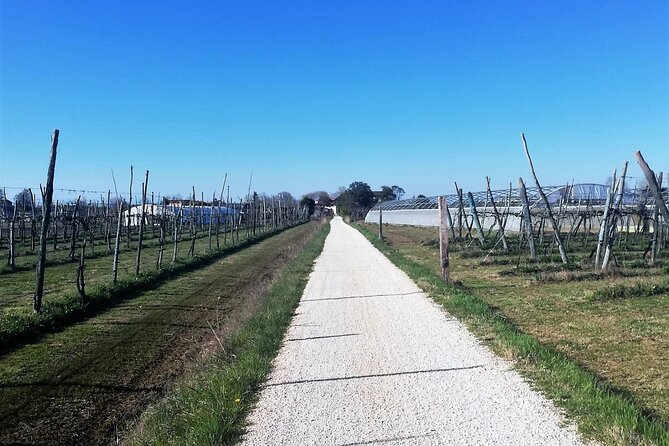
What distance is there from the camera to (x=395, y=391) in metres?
5.73

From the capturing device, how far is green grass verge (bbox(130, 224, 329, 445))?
4812 millimetres

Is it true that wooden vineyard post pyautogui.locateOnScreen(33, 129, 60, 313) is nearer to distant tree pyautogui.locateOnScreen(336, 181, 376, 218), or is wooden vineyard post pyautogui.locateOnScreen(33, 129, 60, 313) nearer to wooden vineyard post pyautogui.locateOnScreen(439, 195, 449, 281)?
wooden vineyard post pyautogui.locateOnScreen(439, 195, 449, 281)

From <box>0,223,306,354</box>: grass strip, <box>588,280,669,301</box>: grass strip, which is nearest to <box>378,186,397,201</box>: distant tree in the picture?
<box>0,223,306,354</box>: grass strip

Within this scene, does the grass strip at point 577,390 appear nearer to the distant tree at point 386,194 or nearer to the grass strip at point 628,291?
the grass strip at point 628,291

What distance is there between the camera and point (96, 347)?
357 inches

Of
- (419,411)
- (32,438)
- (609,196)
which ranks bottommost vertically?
(32,438)

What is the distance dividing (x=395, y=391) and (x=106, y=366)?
4.64 meters

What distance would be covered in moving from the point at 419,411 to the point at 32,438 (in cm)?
402

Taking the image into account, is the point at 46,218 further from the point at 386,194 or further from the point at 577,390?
the point at 386,194

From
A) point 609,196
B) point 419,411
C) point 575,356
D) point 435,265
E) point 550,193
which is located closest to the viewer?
point 419,411

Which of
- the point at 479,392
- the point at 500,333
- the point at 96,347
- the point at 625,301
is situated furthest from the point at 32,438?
the point at 625,301

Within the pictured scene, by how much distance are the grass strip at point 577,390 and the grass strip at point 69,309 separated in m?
7.46

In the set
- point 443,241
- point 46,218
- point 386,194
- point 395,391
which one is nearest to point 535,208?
point 443,241

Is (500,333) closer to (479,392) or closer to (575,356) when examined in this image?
(575,356)
